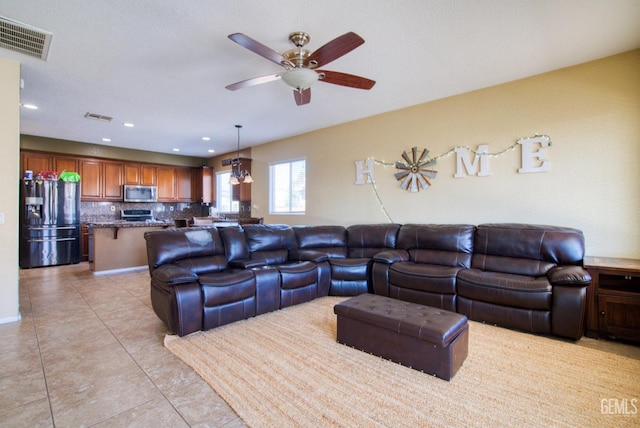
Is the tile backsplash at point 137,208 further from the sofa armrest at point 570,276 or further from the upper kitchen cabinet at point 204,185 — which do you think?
the sofa armrest at point 570,276

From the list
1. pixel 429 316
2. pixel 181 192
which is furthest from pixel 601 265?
pixel 181 192

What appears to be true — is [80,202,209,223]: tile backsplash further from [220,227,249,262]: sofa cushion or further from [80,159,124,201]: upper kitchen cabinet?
[220,227,249,262]: sofa cushion

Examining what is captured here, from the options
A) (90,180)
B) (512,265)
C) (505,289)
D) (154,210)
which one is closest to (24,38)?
(505,289)

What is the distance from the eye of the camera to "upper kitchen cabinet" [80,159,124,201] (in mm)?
7105

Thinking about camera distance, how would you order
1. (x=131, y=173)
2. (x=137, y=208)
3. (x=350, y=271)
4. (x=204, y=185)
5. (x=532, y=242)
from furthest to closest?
(x=204, y=185)
(x=137, y=208)
(x=131, y=173)
(x=350, y=271)
(x=532, y=242)

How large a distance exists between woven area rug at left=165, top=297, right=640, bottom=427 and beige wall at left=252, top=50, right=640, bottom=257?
1.54 m

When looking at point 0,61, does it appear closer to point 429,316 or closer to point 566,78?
point 429,316

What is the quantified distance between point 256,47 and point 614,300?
12.4ft

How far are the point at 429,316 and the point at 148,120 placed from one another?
546cm

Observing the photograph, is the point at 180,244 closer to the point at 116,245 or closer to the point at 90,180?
the point at 116,245

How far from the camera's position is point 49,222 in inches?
242

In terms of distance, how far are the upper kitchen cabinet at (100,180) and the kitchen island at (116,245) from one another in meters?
1.97

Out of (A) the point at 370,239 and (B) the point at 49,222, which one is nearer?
(A) the point at 370,239

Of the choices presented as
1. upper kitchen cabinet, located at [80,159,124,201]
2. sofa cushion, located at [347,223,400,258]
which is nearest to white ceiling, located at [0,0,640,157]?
sofa cushion, located at [347,223,400,258]
